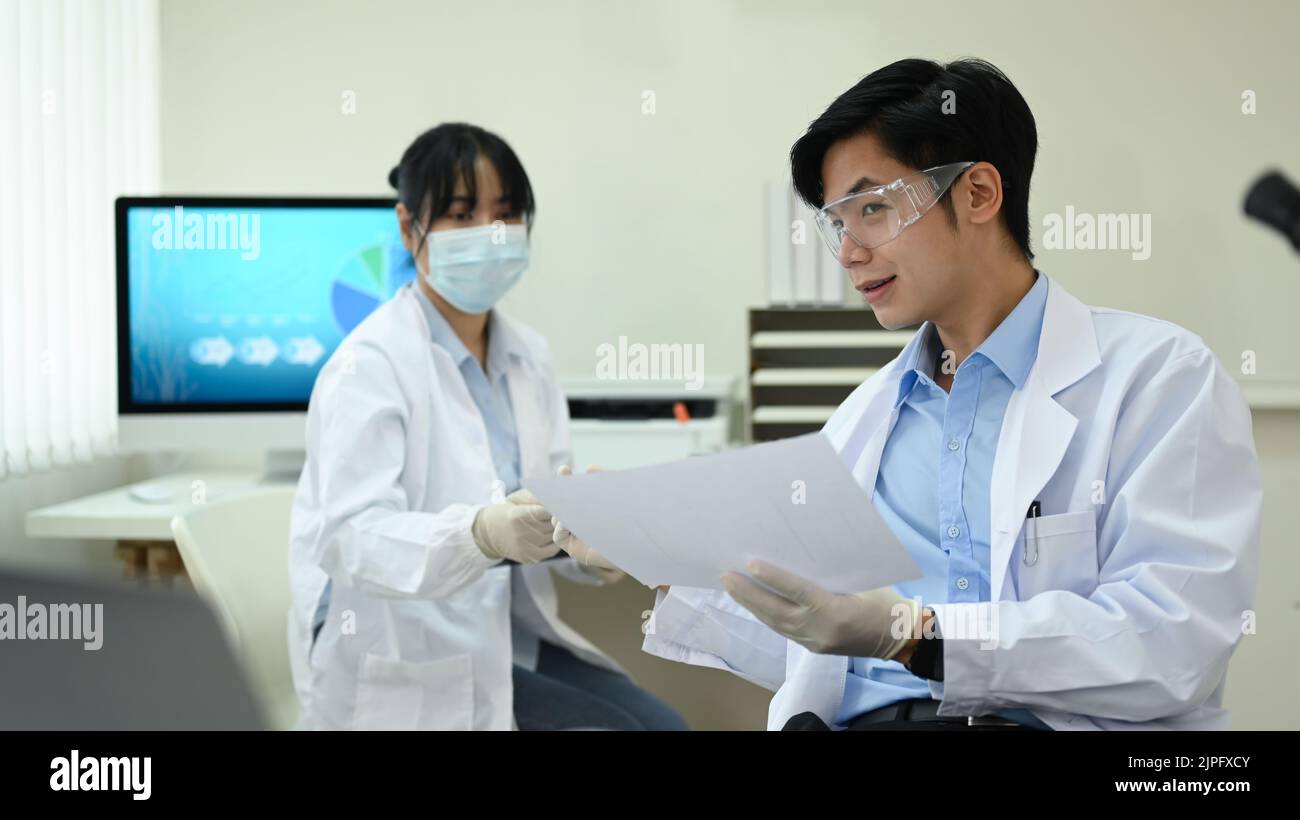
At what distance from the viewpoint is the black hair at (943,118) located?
1.10 metres

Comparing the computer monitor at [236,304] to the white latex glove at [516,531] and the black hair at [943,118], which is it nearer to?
the white latex glove at [516,531]

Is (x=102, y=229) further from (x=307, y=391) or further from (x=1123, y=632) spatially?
(x=1123, y=632)

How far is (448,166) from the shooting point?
1.71m

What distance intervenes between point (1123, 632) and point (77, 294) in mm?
2328

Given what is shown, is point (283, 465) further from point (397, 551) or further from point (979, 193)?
point (979, 193)

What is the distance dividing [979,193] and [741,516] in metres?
0.47

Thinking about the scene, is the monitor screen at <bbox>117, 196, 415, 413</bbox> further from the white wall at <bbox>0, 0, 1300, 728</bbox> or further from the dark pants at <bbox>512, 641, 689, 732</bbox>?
the dark pants at <bbox>512, 641, 689, 732</bbox>

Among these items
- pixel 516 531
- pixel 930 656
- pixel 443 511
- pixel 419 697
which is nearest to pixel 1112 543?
pixel 930 656

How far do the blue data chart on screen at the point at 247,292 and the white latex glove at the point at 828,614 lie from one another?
1.62 metres

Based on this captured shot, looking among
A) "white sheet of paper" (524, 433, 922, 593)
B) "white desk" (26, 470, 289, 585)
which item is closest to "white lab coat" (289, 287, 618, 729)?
"white desk" (26, 470, 289, 585)

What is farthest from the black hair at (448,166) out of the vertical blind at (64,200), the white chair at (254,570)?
the vertical blind at (64,200)

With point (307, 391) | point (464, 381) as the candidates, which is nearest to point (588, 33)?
point (307, 391)

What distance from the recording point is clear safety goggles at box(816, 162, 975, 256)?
1.10 metres

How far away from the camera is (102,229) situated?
2.54m
